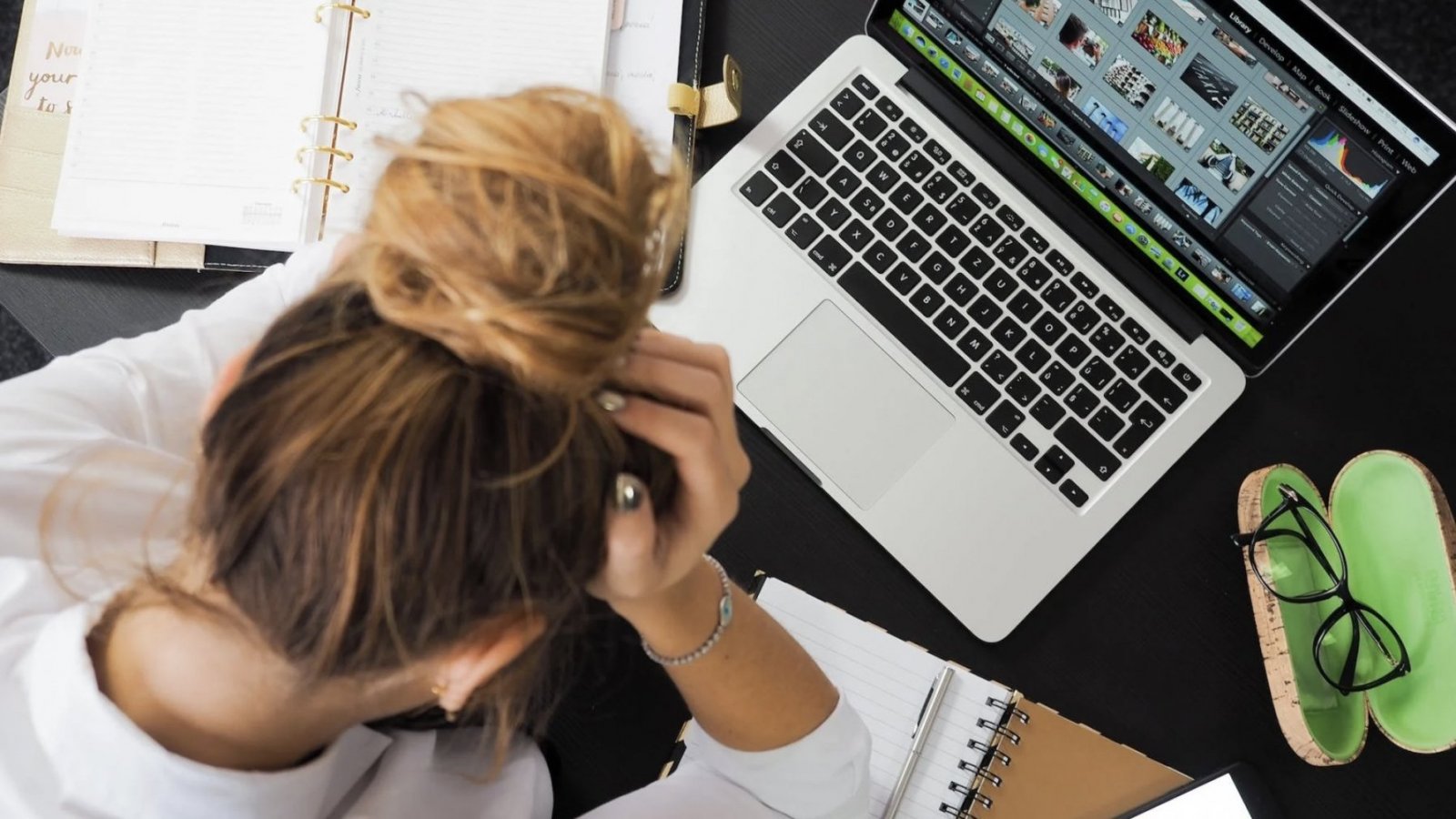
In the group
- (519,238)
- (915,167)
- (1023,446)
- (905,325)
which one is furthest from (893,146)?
(519,238)

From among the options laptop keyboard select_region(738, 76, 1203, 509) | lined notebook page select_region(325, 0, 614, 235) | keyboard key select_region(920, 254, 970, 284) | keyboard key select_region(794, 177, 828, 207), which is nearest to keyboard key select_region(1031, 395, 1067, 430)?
laptop keyboard select_region(738, 76, 1203, 509)

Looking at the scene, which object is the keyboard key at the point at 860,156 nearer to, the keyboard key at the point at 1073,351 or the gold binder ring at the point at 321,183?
the keyboard key at the point at 1073,351

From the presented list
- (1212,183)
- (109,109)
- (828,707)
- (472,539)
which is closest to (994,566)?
(828,707)

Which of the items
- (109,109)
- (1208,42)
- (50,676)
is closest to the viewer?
(50,676)

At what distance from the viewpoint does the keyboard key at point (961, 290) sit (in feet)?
2.27

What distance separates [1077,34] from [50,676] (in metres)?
0.64

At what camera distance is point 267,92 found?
670mm

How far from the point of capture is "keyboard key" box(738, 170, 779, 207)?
2.30ft

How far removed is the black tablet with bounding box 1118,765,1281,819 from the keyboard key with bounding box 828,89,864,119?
51 centimetres

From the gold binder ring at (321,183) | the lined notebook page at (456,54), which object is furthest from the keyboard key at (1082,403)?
the gold binder ring at (321,183)

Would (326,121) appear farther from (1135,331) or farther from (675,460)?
(1135,331)

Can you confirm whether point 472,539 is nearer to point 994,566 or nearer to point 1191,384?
point 994,566

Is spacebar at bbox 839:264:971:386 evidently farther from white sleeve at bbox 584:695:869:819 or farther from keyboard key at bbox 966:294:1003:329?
white sleeve at bbox 584:695:869:819

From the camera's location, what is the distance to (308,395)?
1.05 feet
